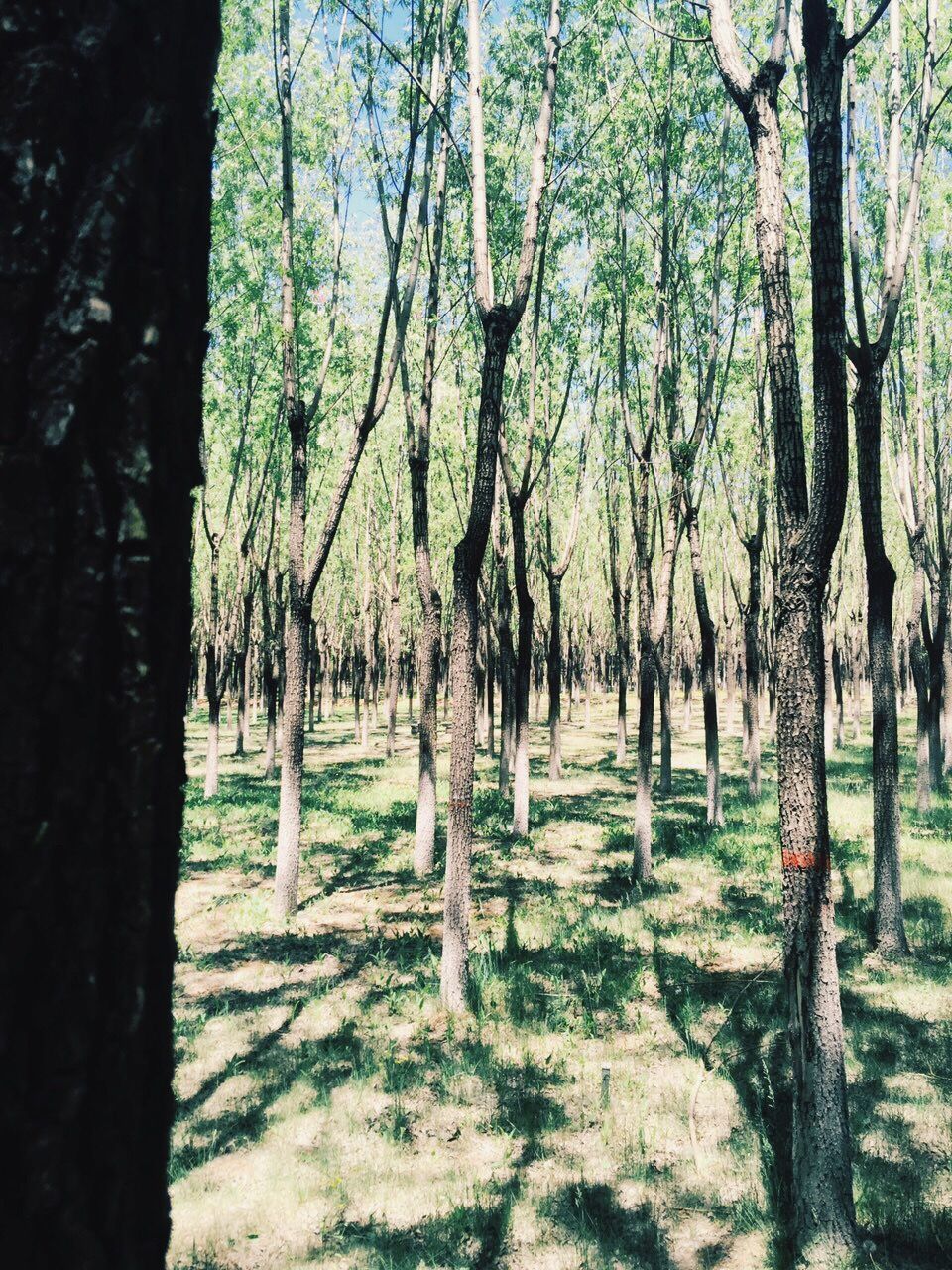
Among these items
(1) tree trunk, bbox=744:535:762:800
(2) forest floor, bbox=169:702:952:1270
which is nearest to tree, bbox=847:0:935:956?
(2) forest floor, bbox=169:702:952:1270

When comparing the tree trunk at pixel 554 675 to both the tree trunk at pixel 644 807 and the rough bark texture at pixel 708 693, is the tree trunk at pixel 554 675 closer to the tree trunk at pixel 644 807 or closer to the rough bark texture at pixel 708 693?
the rough bark texture at pixel 708 693

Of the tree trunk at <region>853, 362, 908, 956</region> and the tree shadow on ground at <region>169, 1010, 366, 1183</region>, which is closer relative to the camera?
the tree shadow on ground at <region>169, 1010, 366, 1183</region>

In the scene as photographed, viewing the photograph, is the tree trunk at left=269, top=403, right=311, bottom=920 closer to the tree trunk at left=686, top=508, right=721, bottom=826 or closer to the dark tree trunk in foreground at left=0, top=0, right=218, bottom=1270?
the tree trunk at left=686, top=508, right=721, bottom=826

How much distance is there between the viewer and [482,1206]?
4.14 metres

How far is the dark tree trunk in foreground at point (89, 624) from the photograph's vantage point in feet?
2.11

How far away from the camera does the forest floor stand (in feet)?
13.0

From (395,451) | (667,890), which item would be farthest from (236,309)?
(667,890)

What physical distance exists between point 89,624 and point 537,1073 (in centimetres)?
580

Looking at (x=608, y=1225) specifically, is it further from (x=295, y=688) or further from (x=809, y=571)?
(x=295, y=688)

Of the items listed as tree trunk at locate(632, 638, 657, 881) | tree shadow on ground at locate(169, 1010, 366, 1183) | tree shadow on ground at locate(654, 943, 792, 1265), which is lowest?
tree shadow on ground at locate(169, 1010, 366, 1183)

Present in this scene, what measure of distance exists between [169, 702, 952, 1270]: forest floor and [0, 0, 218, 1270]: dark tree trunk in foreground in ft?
12.8

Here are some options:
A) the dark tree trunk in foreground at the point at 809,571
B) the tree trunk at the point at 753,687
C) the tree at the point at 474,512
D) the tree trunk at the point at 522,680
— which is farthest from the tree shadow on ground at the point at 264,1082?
the tree trunk at the point at 753,687

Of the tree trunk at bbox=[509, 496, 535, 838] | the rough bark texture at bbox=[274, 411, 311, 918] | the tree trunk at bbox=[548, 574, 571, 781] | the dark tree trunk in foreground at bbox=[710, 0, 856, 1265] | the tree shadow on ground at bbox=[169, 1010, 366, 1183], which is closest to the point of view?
the dark tree trunk in foreground at bbox=[710, 0, 856, 1265]

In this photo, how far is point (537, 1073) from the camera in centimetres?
553
